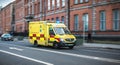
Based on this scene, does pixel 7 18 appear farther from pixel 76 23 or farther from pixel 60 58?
pixel 60 58

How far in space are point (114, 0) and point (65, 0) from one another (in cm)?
1528

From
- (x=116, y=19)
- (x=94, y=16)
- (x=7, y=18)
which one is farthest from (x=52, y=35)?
(x=7, y=18)

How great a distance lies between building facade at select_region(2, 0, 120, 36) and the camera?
40.9m

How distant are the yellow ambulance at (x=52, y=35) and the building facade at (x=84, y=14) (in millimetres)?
11302

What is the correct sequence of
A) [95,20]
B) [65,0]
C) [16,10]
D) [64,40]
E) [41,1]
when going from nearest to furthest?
[64,40]
[95,20]
[65,0]
[41,1]
[16,10]

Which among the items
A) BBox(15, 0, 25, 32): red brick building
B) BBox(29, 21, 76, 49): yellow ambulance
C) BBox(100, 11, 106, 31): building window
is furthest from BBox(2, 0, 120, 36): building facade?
BBox(15, 0, 25, 32): red brick building

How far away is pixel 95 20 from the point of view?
146 ft

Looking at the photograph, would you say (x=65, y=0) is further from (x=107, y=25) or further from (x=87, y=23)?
(x=107, y=25)

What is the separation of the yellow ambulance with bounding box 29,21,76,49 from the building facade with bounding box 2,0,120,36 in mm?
11302

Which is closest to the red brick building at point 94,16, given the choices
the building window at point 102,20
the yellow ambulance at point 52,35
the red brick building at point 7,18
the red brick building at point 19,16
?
the building window at point 102,20

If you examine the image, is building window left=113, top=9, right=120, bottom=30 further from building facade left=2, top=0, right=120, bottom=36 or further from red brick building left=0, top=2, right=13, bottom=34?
red brick building left=0, top=2, right=13, bottom=34

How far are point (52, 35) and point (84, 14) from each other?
19.2 m

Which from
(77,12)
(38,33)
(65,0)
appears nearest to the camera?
(38,33)

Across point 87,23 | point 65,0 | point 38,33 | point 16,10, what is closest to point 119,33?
point 87,23
